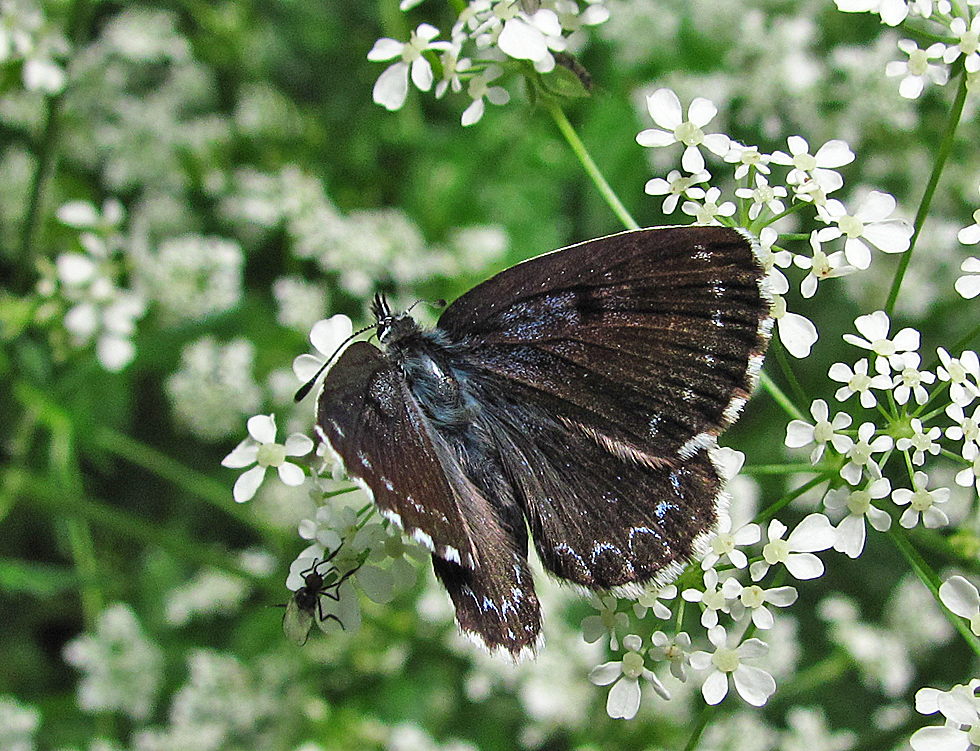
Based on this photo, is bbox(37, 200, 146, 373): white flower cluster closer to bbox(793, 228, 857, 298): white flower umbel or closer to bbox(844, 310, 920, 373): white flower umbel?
bbox(793, 228, 857, 298): white flower umbel

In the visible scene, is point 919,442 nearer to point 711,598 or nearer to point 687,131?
point 711,598

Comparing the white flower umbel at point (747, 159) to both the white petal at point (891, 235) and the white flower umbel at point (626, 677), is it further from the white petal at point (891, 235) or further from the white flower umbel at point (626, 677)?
the white flower umbel at point (626, 677)

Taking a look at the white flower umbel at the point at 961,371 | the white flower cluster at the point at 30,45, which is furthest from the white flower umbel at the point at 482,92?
the white flower cluster at the point at 30,45

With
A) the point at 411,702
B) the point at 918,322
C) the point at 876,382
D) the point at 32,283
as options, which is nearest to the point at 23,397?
the point at 32,283

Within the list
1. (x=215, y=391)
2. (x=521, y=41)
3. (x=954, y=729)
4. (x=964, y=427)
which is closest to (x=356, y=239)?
(x=215, y=391)

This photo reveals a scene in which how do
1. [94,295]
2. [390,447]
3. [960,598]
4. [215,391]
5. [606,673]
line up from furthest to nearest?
1. [215,391]
2. [94,295]
3. [606,673]
4. [960,598]
5. [390,447]

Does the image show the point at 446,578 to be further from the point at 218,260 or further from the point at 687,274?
the point at 218,260

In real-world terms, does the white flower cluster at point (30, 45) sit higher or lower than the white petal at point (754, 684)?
higher

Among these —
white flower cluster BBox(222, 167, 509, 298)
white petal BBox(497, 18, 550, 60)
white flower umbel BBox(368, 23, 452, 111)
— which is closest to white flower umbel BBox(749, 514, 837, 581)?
white petal BBox(497, 18, 550, 60)
